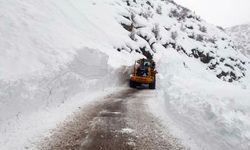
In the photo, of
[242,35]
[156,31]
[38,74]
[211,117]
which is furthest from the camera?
[242,35]

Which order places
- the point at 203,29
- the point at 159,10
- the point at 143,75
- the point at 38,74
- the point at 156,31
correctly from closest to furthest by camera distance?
the point at 38,74, the point at 143,75, the point at 156,31, the point at 159,10, the point at 203,29

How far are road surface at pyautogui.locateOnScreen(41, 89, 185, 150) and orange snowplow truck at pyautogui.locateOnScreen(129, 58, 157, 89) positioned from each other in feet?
32.4

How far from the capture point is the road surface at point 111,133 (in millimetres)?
6828

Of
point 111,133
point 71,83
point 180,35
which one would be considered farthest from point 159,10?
point 111,133

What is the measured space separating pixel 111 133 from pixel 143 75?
44.5 feet

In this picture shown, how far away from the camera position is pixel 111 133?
25.4ft

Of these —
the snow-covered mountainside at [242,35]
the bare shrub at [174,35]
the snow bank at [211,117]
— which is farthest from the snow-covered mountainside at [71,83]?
the snow-covered mountainside at [242,35]

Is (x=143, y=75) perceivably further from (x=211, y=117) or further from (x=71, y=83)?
(x=211, y=117)

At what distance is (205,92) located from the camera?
953 centimetres

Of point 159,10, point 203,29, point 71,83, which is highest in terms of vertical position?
point 159,10

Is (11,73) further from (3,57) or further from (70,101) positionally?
(70,101)

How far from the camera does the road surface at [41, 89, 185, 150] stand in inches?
269

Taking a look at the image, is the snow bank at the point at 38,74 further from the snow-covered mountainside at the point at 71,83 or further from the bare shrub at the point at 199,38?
the bare shrub at the point at 199,38

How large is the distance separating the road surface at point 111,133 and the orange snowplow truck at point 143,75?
9.89 m
